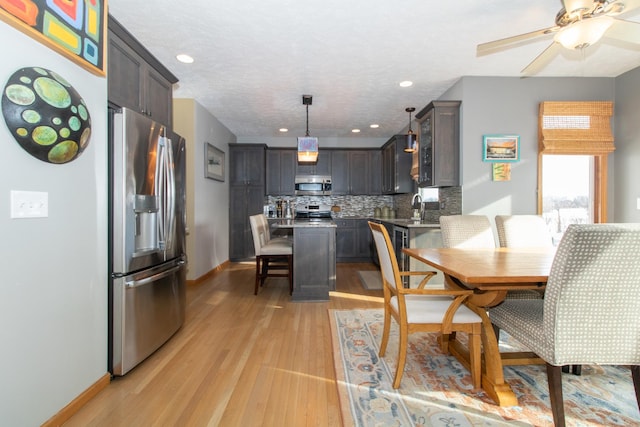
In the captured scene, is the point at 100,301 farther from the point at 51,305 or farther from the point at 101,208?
the point at 101,208

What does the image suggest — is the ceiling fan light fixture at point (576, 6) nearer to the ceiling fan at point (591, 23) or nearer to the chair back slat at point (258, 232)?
the ceiling fan at point (591, 23)

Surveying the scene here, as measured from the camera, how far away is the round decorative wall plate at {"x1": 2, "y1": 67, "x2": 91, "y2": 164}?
1.29m

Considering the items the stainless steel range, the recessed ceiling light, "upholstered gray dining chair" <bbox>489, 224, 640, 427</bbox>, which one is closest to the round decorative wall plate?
the recessed ceiling light

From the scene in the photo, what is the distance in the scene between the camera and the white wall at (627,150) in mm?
3354

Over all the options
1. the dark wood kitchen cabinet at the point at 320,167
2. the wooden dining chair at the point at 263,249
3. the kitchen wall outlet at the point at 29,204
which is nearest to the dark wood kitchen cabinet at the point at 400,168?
the dark wood kitchen cabinet at the point at 320,167

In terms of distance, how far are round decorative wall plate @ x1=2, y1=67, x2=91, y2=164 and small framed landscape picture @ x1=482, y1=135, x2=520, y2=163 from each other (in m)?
3.70

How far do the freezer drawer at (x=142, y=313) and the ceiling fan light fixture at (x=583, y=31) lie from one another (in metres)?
3.02

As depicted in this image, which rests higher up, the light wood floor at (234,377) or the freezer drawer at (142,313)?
the freezer drawer at (142,313)

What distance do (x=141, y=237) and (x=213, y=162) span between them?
3.17 meters

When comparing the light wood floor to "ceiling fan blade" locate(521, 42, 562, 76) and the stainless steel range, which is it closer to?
"ceiling fan blade" locate(521, 42, 562, 76)

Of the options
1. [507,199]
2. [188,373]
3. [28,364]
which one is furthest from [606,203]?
[28,364]

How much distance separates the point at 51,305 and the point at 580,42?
3.21 meters

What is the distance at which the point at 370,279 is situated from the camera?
4723 mm

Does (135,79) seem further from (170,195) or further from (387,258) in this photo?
(387,258)
